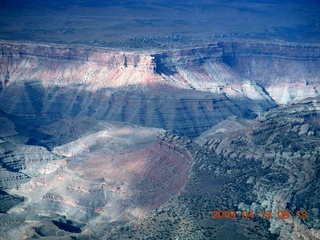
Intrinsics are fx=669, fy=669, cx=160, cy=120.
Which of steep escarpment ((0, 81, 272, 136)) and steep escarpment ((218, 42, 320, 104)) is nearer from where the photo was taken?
steep escarpment ((0, 81, 272, 136))

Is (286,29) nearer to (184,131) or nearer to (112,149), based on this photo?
(184,131)

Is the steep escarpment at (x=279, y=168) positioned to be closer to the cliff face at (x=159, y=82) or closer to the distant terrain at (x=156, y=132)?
the distant terrain at (x=156, y=132)

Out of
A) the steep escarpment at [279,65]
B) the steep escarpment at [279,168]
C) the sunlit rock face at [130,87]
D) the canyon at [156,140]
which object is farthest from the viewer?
the steep escarpment at [279,65]

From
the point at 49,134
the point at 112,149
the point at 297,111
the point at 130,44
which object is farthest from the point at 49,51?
the point at 297,111

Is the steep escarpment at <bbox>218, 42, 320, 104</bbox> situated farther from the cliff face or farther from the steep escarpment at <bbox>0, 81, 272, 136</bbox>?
the steep escarpment at <bbox>0, 81, 272, 136</bbox>

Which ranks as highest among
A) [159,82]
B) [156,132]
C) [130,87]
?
[159,82]

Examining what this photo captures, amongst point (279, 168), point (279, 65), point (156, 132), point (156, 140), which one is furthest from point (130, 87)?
point (279, 168)
